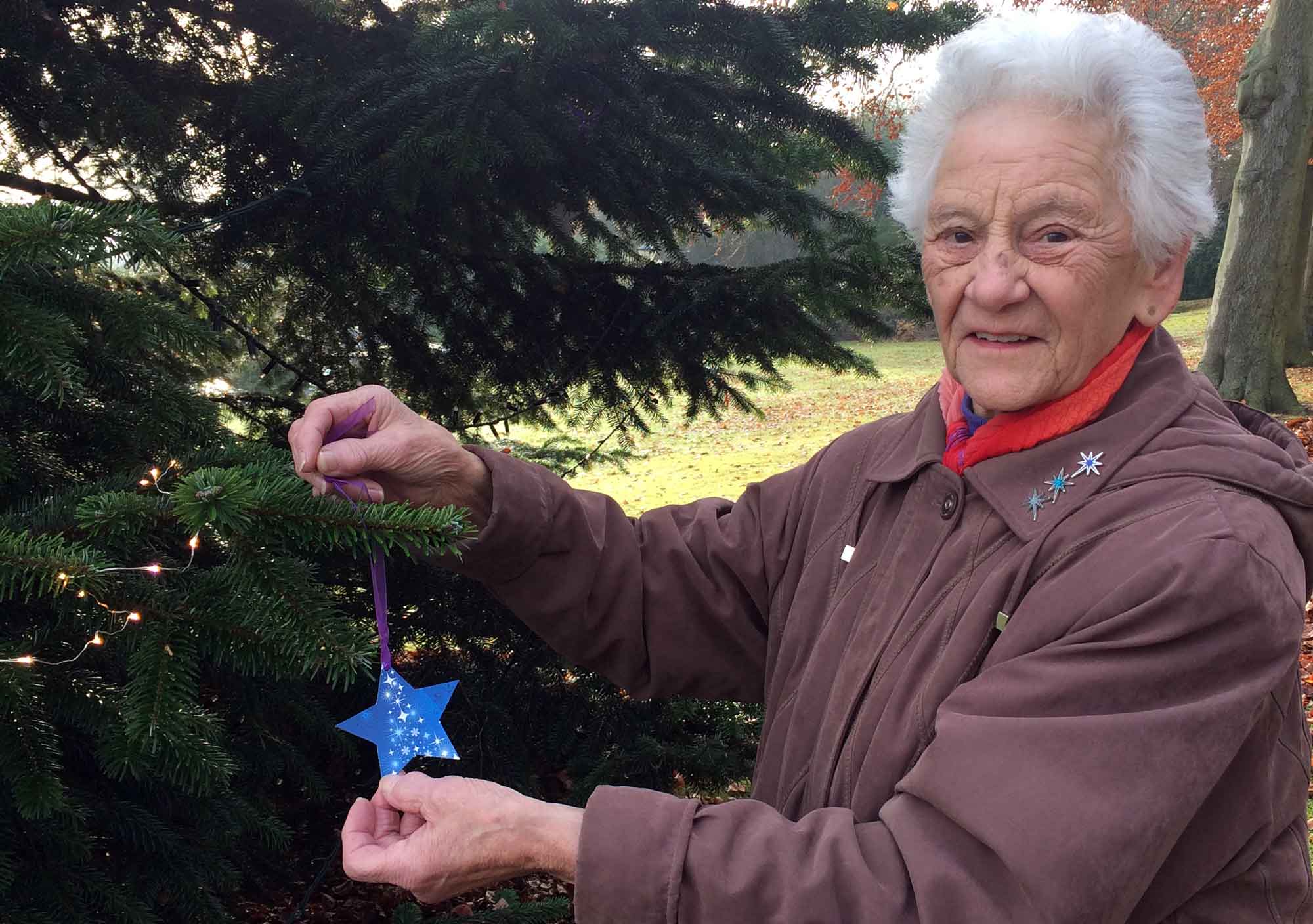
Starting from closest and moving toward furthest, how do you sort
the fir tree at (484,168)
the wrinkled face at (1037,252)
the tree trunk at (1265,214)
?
the wrinkled face at (1037,252) < the fir tree at (484,168) < the tree trunk at (1265,214)

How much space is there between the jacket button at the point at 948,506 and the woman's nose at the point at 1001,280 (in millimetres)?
327

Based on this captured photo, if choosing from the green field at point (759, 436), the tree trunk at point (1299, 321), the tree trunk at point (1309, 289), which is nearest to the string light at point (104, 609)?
the green field at point (759, 436)

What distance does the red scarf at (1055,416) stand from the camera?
63.8 inches

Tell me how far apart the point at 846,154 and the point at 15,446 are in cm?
230

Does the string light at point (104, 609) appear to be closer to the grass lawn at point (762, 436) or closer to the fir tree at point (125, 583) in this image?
the fir tree at point (125, 583)

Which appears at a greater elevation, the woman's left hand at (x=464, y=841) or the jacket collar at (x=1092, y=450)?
the jacket collar at (x=1092, y=450)

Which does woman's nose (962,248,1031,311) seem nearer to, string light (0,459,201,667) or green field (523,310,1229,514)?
string light (0,459,201,667)

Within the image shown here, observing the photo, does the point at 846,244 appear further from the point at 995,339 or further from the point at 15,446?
the point at 15,446

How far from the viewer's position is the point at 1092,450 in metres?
1.53

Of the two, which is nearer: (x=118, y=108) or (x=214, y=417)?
(x=214, y=417)

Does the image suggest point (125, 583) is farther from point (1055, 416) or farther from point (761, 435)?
point (761, 435)

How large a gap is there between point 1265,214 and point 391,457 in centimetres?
1068

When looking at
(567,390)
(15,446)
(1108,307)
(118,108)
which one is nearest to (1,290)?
(15,446)

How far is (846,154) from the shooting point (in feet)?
9.83
